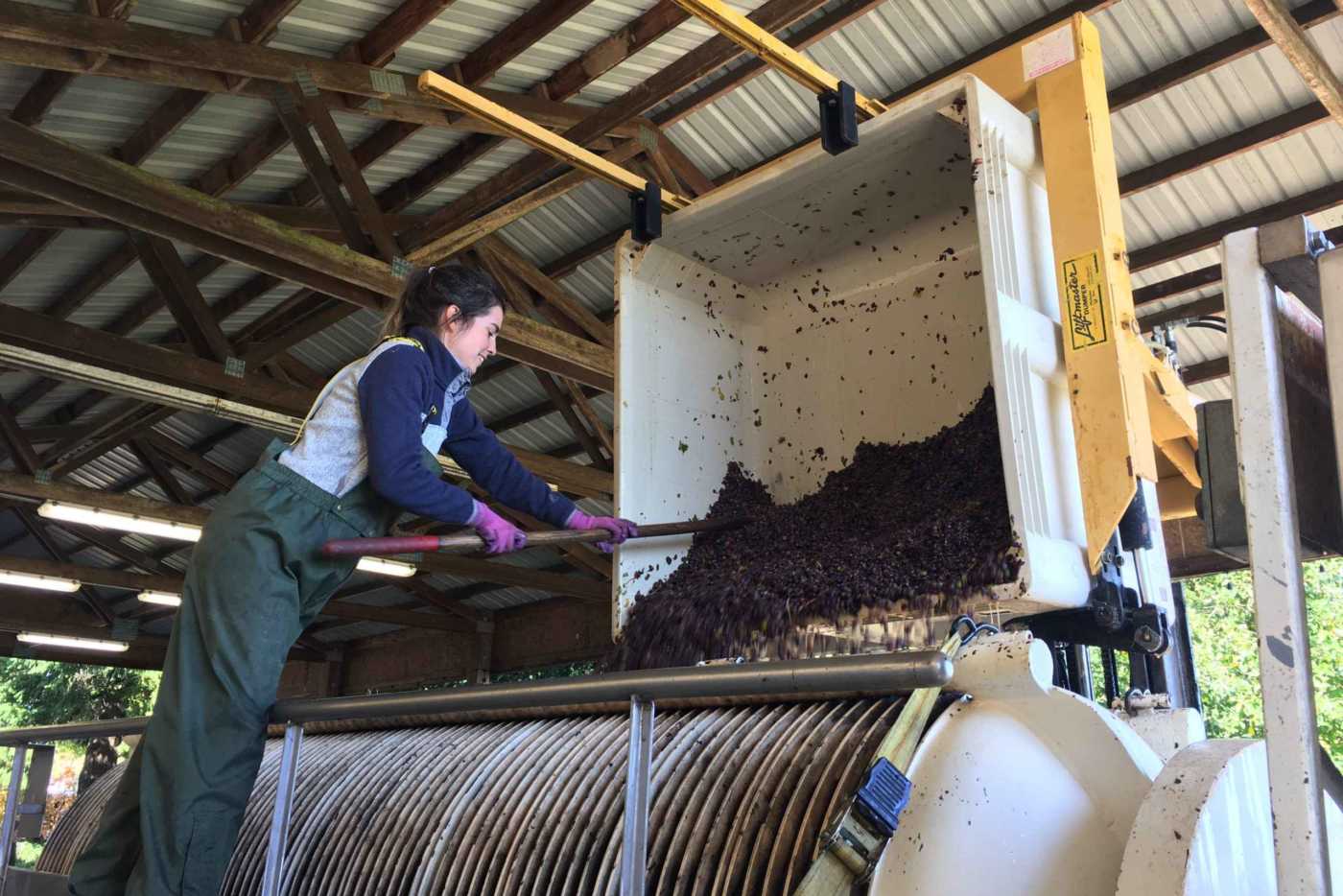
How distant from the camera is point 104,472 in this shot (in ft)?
49.5

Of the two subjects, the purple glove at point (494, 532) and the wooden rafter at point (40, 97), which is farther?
the wooden rafter at point (40, 97)

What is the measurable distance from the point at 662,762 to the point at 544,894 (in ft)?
0.99

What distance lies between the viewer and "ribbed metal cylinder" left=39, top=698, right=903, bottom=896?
5.92ft

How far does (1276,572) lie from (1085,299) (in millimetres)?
1119

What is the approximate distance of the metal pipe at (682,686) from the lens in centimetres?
148

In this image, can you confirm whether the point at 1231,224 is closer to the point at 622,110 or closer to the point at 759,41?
the point at 622,110

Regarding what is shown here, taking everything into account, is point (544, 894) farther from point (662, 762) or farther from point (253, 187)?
point (253, 187)

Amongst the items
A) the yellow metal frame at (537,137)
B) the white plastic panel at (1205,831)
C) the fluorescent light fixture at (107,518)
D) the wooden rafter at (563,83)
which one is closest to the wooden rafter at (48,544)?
the fluorescent light fixture at (107,518)

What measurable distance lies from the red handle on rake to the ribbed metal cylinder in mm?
436

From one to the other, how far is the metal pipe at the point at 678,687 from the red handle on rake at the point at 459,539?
0.30 meters

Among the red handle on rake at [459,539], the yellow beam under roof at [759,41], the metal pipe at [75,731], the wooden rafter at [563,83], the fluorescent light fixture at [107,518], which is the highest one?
the wooden rafter at [563,83]

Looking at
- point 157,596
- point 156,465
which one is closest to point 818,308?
point 156,465

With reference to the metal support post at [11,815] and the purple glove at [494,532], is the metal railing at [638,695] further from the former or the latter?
the metal support post at [11,815]

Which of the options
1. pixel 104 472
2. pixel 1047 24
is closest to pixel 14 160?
pixel 1047 24
